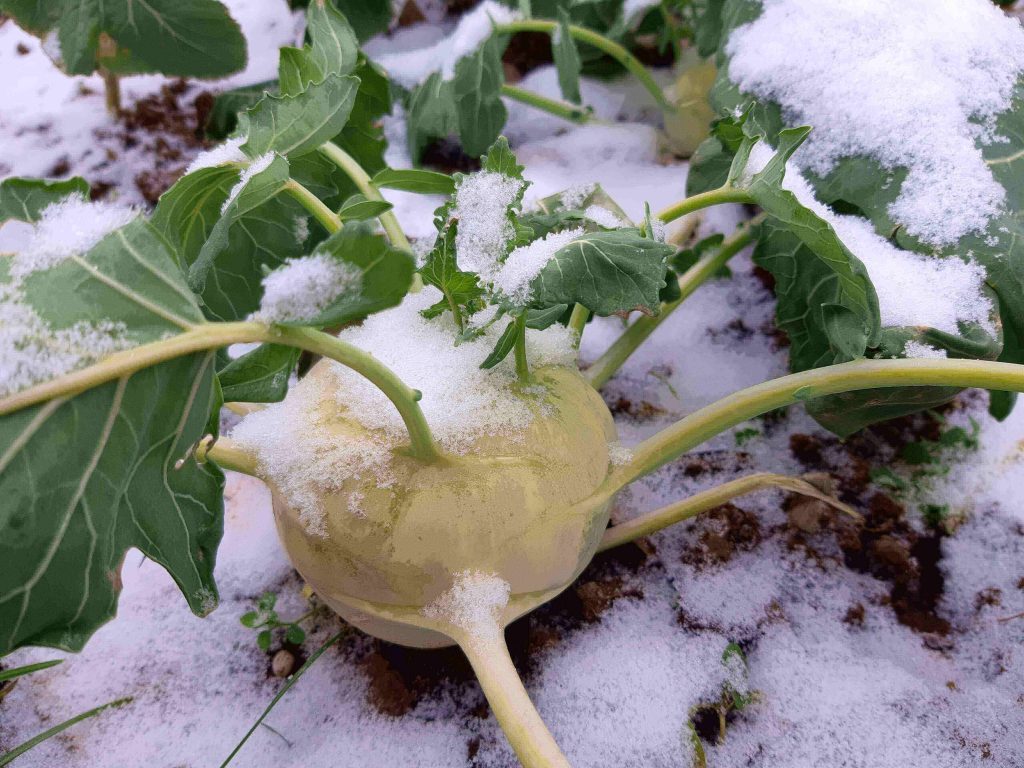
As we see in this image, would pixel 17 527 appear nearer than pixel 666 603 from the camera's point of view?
Yes

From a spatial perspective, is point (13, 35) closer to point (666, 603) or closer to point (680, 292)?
point (680, 292)

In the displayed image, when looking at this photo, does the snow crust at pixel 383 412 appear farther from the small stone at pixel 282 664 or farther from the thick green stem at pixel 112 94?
the thick green stem at pixel 112 94

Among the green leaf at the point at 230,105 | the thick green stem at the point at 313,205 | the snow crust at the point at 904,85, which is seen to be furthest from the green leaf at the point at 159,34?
the snow crust at the point at 904,85

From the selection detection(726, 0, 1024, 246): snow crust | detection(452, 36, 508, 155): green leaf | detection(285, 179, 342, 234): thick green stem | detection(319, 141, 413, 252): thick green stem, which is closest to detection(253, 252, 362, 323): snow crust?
detection(285, 179, 342, 234): thick green stem

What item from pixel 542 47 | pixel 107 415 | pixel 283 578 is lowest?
pixel 283 578

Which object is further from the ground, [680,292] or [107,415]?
[107,415]

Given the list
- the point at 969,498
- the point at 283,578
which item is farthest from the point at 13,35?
the point at 969,498

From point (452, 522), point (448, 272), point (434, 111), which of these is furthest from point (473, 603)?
point (434, 111)

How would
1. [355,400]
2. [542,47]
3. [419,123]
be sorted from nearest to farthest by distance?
[355,400], [419,123], [542,47]
